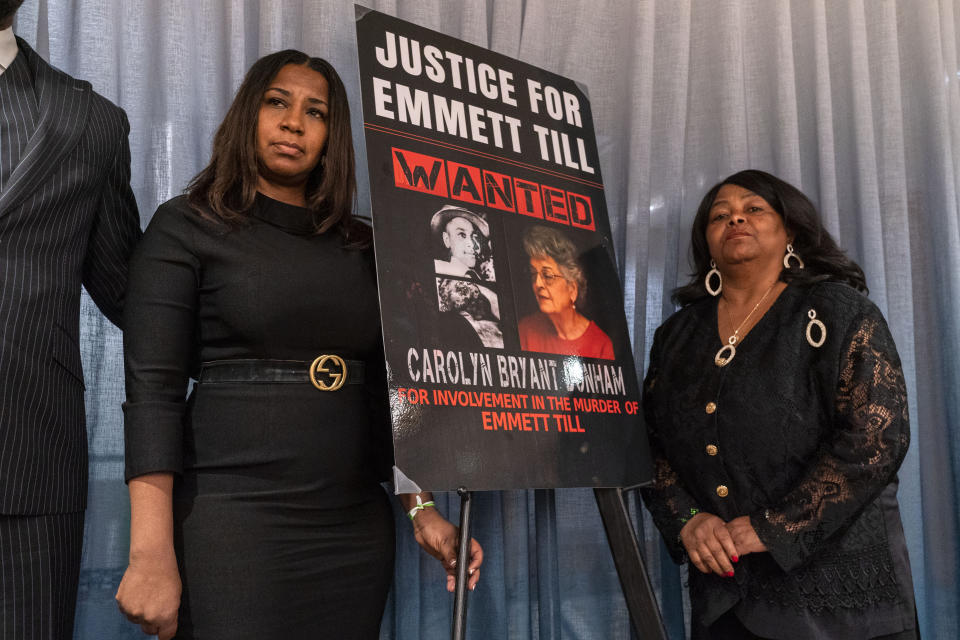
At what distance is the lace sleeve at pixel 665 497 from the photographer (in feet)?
5.97

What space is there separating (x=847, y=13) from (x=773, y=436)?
1312 millimetres

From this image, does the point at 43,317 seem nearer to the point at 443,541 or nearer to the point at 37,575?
the point at 37,575

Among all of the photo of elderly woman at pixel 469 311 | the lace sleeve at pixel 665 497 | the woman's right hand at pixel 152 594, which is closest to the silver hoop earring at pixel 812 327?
the lace sleeve at pixel 665 497

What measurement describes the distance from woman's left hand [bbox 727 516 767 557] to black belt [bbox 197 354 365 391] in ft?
2.67

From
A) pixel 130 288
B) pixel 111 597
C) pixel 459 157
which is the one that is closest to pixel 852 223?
pixel 459 157

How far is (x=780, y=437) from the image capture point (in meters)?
1.74

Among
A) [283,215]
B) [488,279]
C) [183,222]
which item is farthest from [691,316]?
[183,222]

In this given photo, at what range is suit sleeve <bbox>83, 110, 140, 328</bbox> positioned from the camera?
1381mm

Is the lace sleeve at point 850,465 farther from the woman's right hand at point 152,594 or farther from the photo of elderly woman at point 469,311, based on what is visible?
the woman's right hand at point 152,594

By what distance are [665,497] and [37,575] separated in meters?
1.21

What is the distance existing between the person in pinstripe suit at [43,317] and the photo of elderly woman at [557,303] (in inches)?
28.7

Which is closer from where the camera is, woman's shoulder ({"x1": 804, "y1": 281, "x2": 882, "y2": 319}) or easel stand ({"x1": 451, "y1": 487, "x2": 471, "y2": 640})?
easel stand ({"x1": 451, "y1": 487, "x2": 471, "y2": 640})

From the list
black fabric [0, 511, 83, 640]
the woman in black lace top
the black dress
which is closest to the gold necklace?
the woman in black lace top

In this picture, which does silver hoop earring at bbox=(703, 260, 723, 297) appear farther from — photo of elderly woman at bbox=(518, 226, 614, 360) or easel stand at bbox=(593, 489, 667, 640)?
easel stand at bbox=(593, 489, 667, 640)
